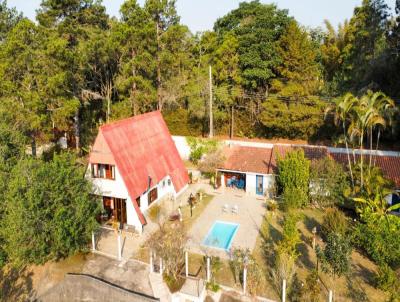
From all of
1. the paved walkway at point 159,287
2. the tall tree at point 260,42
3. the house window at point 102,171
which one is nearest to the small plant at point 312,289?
the paved walkway at point 159,287

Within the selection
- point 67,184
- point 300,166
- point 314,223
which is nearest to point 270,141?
point 300,166

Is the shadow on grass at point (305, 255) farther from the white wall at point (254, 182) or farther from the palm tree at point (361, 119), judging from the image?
the white wall at point (254, 182)

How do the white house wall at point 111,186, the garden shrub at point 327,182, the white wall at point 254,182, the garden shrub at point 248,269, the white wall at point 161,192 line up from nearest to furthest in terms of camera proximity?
the garden shrub at point 248,269
the white house wall at point 111,186
the white wall at point 161,192
the garden shrub at point 327,182
the white wall at point 254,182

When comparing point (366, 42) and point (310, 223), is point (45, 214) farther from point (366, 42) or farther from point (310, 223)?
point (366, 42)

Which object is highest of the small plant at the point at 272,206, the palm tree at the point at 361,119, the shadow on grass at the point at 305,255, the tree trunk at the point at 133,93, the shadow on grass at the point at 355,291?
the tree trunk at the point at 133,93

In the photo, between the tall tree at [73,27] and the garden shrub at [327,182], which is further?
the tall tree at [73,27]

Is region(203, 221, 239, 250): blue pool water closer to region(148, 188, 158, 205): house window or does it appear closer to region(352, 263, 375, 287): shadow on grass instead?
region(148, 188, 158, 205): house window

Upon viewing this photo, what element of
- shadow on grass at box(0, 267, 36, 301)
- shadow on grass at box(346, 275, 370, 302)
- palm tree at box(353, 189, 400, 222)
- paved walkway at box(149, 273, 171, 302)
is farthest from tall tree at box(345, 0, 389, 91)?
shadow on grass at box(0, 267, 36, 301)

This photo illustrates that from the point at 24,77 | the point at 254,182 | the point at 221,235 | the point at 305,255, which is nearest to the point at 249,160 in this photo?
the point at 254,182
